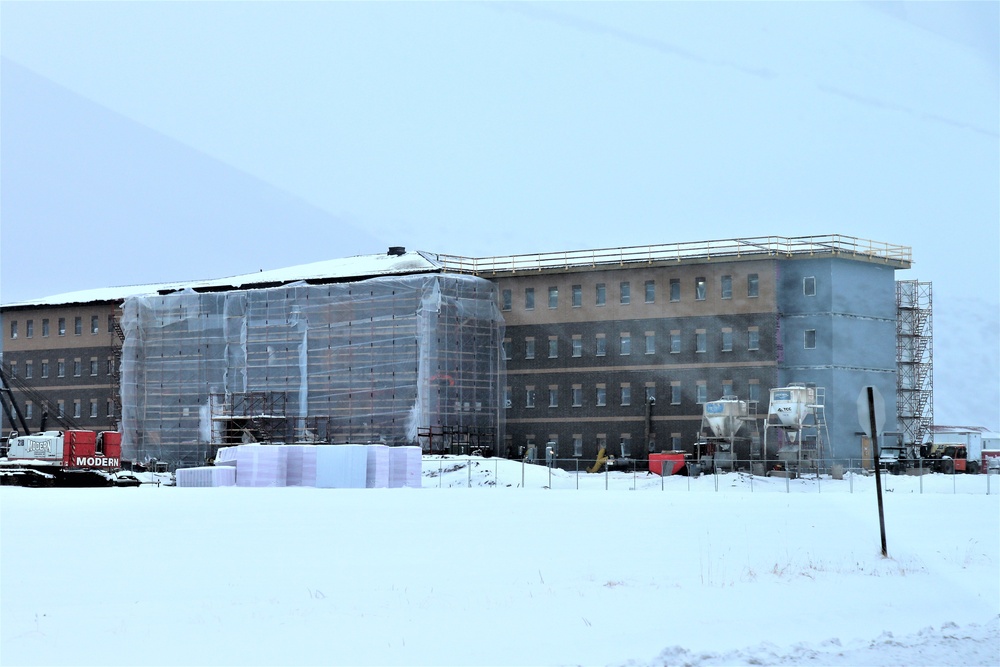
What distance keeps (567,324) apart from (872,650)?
5952 cm

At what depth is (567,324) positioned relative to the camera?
2874 inches

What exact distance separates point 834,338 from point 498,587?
172ft

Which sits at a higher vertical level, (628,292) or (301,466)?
(628,292)

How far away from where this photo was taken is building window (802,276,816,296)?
68.2 m

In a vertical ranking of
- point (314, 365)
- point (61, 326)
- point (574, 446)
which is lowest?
point (574, 446)

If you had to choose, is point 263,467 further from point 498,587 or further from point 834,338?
point 498,587

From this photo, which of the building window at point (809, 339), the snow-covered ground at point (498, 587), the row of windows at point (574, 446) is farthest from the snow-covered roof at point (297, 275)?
the snow-covered ground at point (498, 587)

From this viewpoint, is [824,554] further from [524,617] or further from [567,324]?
[567,324]

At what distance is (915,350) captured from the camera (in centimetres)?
8112

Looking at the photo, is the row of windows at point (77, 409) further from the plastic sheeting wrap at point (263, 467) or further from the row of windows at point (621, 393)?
the plastic sheeting wrap at point (263, 467)

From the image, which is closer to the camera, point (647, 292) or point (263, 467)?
point (263, 467)

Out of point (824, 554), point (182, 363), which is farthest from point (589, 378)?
point (824, 554)

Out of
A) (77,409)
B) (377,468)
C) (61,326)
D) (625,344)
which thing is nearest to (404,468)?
(377,468)

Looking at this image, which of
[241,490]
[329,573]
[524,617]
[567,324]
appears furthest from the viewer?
[567,324]
